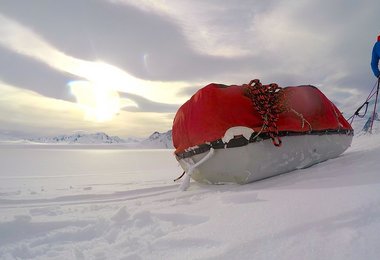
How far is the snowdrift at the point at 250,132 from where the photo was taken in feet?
10.4

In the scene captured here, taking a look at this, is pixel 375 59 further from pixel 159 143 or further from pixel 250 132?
pixel 159 143

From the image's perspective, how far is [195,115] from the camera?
134 inches

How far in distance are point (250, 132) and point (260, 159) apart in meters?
0.31

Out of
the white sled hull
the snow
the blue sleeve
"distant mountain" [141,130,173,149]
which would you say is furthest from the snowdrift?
"distant mountain" [141,130,173,149]

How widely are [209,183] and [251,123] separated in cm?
93

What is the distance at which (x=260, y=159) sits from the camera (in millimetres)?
3180

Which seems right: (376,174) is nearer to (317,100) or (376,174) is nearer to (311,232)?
(311,232)

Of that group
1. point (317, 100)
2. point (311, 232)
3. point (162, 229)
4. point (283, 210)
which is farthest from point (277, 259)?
point (317, 100)

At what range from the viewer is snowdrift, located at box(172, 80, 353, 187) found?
3.16 metres

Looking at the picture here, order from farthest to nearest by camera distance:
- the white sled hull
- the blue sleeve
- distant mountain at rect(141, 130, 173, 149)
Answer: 1. distant mountain at rect(141, 130, 173, 149)
2. the blue sleeve
3. the white sled hull

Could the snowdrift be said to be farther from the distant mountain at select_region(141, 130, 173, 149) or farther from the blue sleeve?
the distant mountain at select_region(141, 130, 173, 149)

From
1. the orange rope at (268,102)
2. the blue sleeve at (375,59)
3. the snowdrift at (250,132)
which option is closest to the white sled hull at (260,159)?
the snowdrift at (250,132)

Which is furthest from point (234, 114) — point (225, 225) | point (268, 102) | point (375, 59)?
point (375, 59)

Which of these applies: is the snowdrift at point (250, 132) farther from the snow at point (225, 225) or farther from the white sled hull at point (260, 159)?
the snow at point (225, 225)
